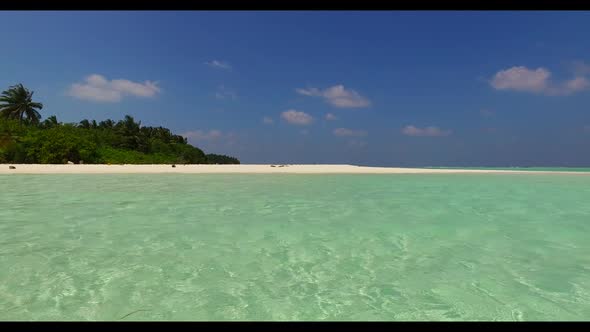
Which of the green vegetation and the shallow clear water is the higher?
the green vegetation

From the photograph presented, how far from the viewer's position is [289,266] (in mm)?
4426

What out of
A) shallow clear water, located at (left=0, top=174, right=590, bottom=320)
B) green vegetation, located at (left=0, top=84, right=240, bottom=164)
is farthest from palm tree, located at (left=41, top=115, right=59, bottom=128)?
shallow clear water, located at (left=0, top=174, right=590, bottom=320)

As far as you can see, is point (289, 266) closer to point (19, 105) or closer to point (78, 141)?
point (78, 141)

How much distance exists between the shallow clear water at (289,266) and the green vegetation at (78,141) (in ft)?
131

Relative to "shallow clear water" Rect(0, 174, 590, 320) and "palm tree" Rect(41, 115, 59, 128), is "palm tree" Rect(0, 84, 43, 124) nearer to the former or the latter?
"palm tree" Rect(41, 115, 59, 128)

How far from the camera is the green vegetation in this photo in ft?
133

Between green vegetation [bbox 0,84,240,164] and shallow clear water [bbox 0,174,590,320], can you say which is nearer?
shallow clear water [bbox 0,174,590,320]

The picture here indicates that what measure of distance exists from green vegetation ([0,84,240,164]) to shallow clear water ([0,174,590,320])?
131 ft

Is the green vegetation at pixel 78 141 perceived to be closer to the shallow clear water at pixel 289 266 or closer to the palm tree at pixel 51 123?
the palm tree at pixel 51 123

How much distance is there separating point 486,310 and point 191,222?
19.5 ft

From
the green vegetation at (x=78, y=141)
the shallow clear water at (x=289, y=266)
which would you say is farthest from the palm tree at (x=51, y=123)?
the shallow clear water at (x=289, y=266)

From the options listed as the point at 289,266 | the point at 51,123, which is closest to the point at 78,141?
the point at 51,123
